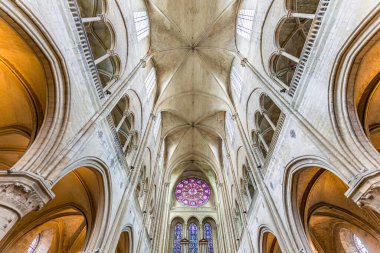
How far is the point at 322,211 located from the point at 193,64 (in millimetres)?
13373

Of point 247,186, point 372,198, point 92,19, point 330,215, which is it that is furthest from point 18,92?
point 330,215

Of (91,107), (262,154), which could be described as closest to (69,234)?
(91,107)

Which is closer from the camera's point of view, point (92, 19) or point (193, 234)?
point (92, 19)

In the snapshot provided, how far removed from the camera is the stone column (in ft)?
14.4

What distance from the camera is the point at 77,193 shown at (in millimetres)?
10148

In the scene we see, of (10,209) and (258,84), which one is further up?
(258,84)

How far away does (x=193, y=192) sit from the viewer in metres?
24.9

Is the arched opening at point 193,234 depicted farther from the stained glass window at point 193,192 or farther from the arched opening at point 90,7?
the arched opening at point 90,7

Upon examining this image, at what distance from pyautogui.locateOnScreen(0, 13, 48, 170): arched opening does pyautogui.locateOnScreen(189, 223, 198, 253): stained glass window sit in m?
15.2

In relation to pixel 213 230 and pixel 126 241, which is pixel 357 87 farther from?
pixel 213 230

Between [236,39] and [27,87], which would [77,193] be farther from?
[236,39]

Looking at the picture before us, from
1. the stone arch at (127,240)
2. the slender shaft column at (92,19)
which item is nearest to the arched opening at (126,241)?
the stone arch at (127,240)

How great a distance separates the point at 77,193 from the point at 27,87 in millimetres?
4970

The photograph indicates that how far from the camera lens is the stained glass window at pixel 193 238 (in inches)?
767
